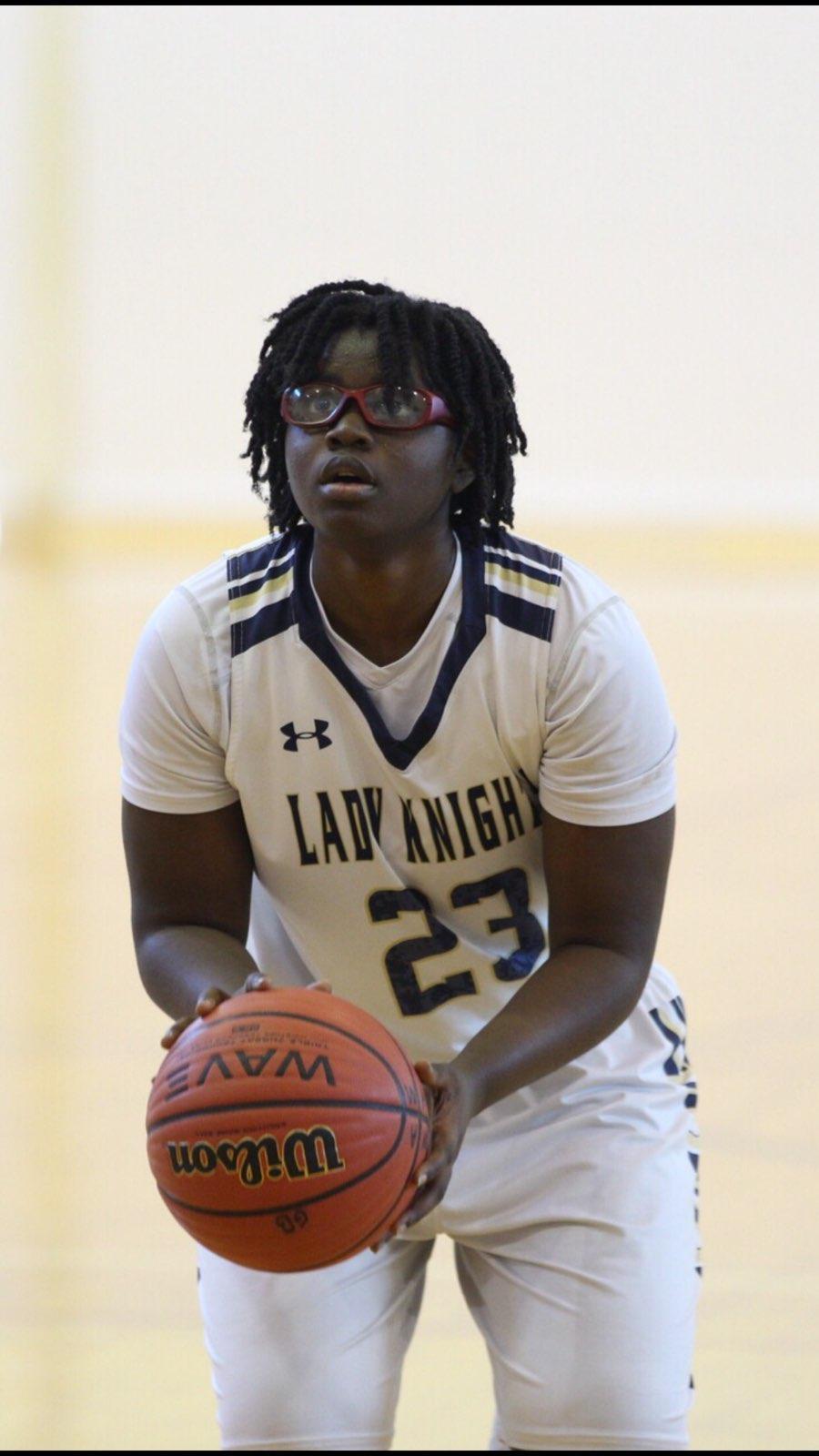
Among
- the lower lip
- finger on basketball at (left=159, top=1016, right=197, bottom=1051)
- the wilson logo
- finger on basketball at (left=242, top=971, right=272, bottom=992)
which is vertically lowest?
the wilson logo

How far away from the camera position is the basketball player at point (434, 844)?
192cm

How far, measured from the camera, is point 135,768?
6.64 ft

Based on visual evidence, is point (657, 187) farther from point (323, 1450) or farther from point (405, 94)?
point (323, 1450)

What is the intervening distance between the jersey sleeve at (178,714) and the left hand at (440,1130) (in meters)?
0.39

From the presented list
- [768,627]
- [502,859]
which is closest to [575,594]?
[502,859]

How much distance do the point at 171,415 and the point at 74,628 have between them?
68 cm

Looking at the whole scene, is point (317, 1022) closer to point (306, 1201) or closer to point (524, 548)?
point (306, 1201)

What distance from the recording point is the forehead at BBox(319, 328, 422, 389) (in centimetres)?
191

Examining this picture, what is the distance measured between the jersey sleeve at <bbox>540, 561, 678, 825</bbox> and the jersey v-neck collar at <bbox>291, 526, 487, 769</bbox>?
0.09 meters

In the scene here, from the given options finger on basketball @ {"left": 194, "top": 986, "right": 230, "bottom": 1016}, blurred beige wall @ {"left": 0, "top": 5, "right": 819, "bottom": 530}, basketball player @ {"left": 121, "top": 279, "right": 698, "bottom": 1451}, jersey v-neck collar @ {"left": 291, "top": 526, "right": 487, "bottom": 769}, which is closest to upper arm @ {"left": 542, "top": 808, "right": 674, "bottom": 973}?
basketball player @ {"left": 121, "top": 279, "right": 698, "bottom": 1451}

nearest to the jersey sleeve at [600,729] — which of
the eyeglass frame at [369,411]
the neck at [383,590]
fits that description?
the neck at [383,590]

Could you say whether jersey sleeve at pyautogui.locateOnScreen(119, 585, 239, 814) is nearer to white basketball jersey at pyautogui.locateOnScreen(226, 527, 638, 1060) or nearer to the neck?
white basketball jersey at pyautogui.locateOnScreen(226, 527, 638, 1060)

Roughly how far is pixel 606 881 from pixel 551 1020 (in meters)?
0.15

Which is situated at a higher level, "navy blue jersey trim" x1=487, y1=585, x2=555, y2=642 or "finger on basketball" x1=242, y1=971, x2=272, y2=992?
"navy blue jersey trim" x1=487, y1=585, x2=555, y2=642
